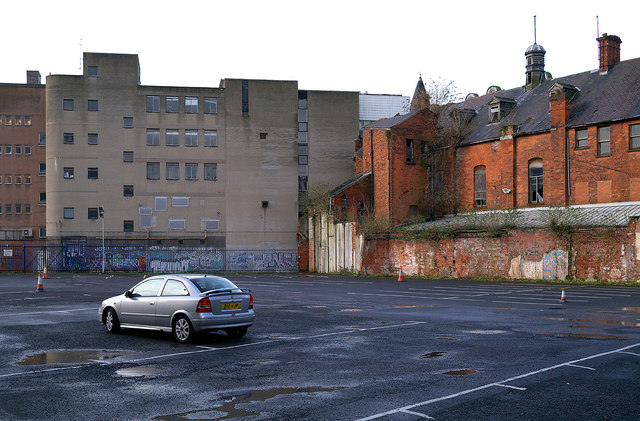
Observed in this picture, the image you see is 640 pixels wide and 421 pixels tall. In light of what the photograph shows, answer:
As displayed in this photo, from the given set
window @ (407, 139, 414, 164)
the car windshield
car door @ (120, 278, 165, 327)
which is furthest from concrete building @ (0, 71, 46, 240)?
the car windshield

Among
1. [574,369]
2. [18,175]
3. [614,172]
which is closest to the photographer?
[574,369]

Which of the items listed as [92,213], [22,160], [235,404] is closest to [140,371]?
[235,404]

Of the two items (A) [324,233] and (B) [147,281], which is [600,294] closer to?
(B) [147,281]

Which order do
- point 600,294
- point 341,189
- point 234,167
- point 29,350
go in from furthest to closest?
point 234,167 < point 341,189 < point 600,294 < point 29,350

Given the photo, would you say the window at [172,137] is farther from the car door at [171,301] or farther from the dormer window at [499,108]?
the car door at [171,301]

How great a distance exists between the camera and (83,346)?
13422mm

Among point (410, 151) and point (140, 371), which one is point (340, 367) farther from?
point (410, 151)

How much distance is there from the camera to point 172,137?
62406 mm

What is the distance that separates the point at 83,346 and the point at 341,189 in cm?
4013

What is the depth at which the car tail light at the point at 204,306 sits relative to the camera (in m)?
13.6

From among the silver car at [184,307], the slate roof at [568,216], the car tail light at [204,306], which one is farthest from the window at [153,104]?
the car tail light at [204,306]

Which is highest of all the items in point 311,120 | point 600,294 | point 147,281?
point 311,120

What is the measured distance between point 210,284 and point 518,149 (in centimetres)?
3459

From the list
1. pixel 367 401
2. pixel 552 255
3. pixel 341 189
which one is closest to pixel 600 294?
pixel 552 255
